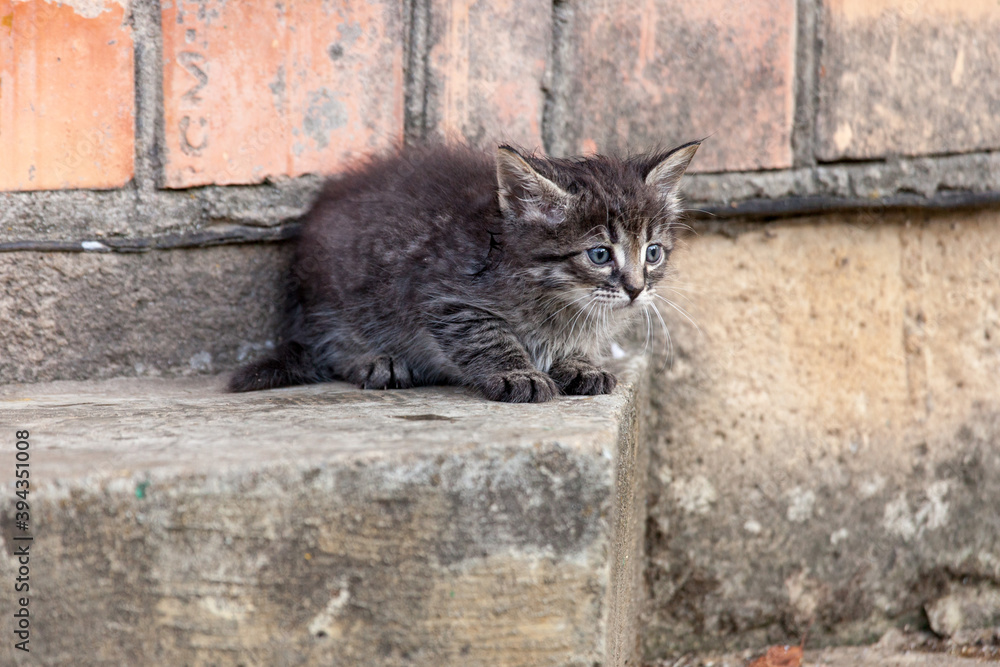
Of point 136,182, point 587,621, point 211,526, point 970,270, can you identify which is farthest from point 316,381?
point 970,270

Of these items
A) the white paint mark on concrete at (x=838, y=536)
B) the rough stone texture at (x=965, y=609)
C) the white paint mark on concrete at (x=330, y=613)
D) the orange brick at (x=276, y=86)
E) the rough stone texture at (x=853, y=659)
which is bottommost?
the rough stone texture at (x=853, y=659)

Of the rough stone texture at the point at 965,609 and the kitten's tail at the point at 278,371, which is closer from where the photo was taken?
the kitten's tail at the point at 278,371

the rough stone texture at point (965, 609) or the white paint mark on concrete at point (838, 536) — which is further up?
the white paint mark on concrete at point (838, 536)

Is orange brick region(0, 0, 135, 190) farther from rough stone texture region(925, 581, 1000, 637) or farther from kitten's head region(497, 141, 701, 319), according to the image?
rough stone texture region(925, 581, 1000, 637)

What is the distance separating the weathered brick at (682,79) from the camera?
8.59 ft

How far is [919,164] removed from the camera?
2732 millimetres

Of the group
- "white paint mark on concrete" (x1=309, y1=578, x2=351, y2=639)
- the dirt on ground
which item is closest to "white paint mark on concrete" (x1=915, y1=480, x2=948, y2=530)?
the dirt on ground

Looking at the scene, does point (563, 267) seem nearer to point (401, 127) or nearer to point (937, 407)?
point (401, 127)

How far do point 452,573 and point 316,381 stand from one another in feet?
3.57

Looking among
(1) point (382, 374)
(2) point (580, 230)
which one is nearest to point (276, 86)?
(1) point (382, 374)

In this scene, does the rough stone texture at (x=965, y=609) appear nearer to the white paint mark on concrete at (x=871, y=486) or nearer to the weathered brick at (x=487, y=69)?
the white paint mark on concrete at (x=871, y=486)

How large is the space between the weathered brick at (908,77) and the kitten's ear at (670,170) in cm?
63

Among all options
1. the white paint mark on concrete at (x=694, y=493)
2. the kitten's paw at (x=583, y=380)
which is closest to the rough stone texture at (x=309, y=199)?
the kitten's paw at (x=583, y=380)

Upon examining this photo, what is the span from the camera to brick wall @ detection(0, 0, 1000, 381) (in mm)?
2340
